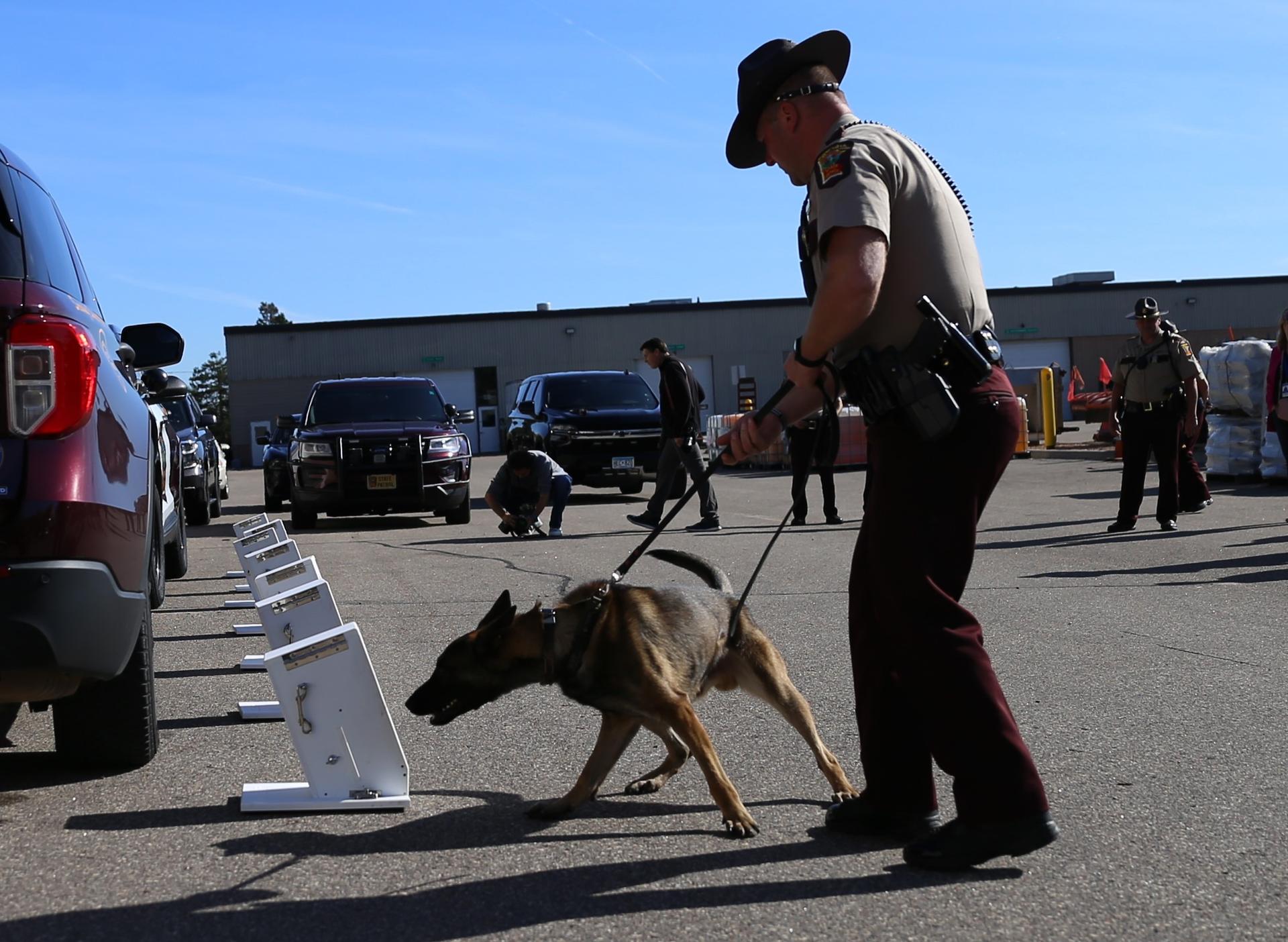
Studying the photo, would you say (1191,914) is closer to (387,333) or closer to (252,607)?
(252,607)

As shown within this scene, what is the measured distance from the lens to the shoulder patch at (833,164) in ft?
11.3

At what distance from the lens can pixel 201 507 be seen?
703 inches

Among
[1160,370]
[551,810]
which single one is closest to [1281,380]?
[1160,370]

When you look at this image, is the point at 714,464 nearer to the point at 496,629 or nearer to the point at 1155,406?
the point at 496,629

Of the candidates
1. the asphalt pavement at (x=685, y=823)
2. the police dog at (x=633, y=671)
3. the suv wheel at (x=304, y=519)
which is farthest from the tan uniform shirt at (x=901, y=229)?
the suv wheel at (x=304, y=519)

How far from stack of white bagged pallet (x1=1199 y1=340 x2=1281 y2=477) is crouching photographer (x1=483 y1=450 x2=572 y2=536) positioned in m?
8.86

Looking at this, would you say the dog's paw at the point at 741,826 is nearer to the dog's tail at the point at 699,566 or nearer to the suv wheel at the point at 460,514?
the dog's tail at the point at 699,566

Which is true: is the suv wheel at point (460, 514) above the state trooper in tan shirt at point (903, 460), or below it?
below

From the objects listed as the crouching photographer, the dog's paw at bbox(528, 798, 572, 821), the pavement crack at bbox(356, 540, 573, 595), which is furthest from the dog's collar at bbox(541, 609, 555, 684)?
the crouching photographer

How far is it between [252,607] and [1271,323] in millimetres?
64536

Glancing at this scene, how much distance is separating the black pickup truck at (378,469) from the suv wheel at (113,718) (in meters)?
11.3

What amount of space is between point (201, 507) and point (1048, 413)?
1971cm

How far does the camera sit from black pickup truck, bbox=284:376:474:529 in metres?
15.9

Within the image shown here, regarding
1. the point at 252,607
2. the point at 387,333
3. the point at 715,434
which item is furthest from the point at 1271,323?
the point at 252,607
